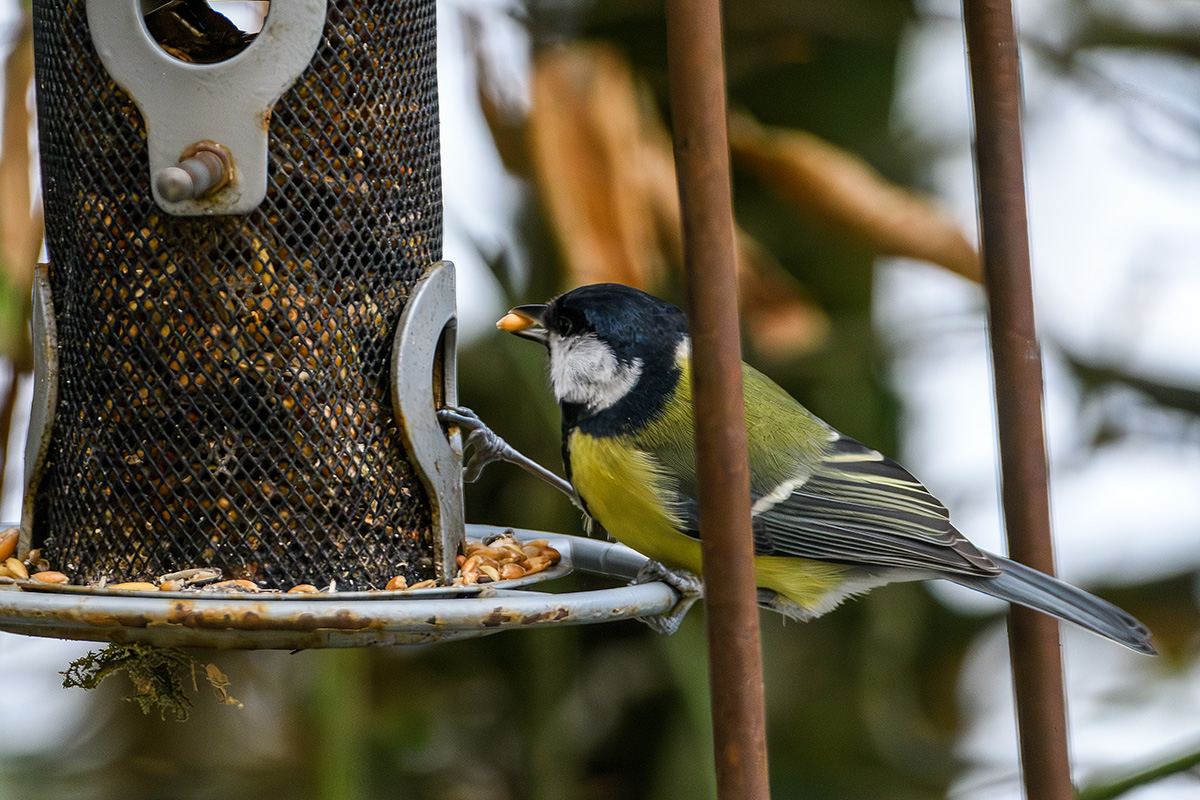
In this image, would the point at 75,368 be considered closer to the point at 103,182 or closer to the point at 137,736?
the point at 103,182

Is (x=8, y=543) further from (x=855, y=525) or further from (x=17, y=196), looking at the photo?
(x=855, y=525)

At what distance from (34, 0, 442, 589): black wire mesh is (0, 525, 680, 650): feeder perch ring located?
0.23 metres

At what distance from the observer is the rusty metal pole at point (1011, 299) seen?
57.7 inches

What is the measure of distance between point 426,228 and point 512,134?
775mm

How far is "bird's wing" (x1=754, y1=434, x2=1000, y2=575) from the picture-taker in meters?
2.27

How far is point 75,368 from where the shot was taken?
184 centimetres

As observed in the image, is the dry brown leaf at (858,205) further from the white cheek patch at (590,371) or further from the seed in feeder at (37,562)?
the seed in feeder at (37,562)

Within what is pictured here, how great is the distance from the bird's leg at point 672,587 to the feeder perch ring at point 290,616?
209mm

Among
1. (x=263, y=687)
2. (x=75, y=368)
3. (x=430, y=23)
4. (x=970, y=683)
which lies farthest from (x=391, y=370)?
(x=970, y=683)

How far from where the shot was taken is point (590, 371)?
92.1 inches

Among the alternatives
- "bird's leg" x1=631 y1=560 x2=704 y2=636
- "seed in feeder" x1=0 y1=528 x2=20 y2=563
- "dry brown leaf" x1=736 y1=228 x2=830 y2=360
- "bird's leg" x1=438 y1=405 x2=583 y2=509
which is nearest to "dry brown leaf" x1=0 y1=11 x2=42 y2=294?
"seed in feeder" x1=0 y1=528 x2=20 y2=563

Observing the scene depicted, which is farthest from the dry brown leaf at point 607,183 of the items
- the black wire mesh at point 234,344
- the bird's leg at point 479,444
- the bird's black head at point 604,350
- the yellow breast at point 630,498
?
the black wire mesh at point 234,344

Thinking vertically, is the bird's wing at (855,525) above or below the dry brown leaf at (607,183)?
below

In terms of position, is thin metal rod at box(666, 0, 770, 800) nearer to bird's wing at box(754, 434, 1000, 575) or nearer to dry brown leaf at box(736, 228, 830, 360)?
bird's wing at box(754, 434, 1000, 575)
